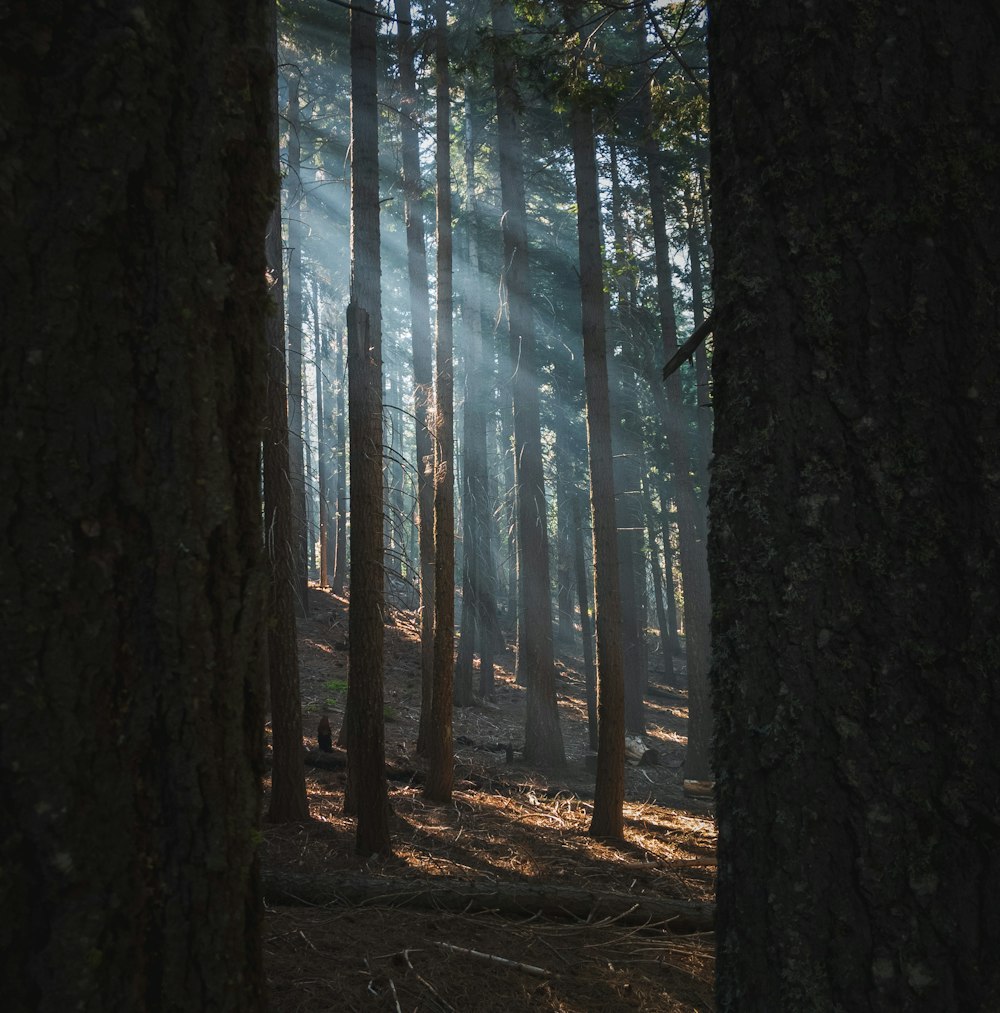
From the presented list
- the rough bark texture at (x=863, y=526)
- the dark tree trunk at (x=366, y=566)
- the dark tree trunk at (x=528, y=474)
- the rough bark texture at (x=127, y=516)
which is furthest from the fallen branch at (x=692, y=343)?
the dark tree trunk at (x=528, y=474)

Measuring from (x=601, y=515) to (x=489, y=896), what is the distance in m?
4.94

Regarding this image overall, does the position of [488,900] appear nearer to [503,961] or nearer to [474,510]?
[503,961]

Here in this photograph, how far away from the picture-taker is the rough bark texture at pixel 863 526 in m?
1.77

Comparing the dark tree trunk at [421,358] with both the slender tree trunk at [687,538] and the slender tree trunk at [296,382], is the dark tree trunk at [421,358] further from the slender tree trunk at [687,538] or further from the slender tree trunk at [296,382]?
the slender tree trunk at [687,538]

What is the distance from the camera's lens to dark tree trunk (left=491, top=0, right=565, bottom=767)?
14102mm

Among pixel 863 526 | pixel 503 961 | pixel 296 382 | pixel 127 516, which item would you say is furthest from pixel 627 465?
pixel 127 516

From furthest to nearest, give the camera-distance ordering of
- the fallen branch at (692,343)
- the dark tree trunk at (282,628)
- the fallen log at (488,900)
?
the dark tree trunk at (282,628) → the fallen log at (488,900) → the fallen branch at (692,343)

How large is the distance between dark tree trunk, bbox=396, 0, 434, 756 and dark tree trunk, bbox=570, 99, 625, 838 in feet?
10.1

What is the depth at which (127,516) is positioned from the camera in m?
1.40

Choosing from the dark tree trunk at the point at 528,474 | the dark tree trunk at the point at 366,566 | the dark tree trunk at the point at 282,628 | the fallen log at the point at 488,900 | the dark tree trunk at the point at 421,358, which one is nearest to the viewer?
the fallen log at the point at 488,900

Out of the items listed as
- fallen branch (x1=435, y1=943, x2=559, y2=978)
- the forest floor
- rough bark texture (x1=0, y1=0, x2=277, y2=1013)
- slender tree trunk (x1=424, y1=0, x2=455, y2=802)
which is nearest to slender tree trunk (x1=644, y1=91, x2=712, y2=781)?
the forest floor

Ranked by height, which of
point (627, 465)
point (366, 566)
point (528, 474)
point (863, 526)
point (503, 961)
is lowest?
point (503, 961)

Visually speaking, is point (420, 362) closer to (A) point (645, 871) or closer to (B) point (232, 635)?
(A) point (645, 871)

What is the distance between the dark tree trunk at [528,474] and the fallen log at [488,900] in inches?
333
